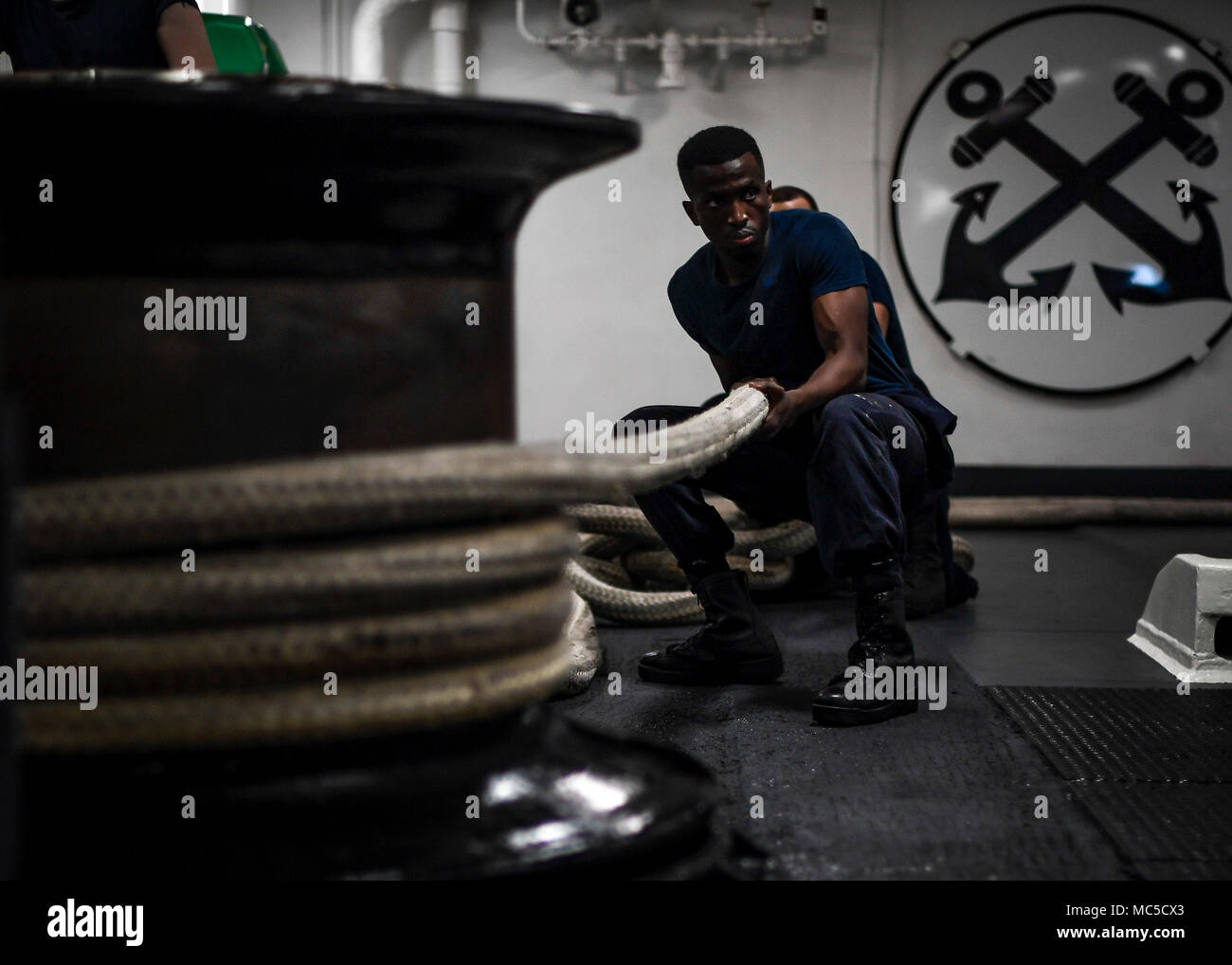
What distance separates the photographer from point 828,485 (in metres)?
2.21

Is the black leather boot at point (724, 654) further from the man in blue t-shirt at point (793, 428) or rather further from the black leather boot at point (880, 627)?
the black leather boot at point (880, 627)

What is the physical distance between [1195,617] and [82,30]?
2.15 m

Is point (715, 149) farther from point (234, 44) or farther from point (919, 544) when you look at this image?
point (919, 544)

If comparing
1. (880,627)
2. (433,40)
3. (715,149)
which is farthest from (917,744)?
(433,40)

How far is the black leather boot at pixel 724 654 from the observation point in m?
2.38

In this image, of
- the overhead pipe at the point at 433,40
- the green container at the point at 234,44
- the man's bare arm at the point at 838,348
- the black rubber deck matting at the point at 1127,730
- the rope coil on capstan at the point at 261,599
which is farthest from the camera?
the overhead pipe at the point at 433,40

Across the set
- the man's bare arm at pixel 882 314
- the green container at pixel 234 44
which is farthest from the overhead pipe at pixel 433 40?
the green container at pixel 234 44

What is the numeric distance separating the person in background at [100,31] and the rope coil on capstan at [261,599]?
1.17m

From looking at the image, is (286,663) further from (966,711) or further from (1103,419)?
(1103,419)

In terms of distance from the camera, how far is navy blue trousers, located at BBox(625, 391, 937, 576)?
219 centimetres

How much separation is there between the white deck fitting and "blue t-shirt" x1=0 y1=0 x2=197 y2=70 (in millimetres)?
2027

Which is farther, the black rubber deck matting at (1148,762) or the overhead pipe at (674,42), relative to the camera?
the overhead pipe at (674,42)
